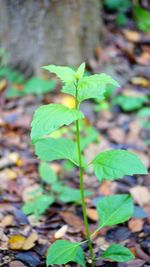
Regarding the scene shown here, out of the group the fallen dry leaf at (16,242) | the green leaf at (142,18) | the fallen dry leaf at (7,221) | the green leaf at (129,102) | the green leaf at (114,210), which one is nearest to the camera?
the green leaf at (114,210)

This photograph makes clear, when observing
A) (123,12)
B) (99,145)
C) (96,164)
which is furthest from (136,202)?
(123,12)

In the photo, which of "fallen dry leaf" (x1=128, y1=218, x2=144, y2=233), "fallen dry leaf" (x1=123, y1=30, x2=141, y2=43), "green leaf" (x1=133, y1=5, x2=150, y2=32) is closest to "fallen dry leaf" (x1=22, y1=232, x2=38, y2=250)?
"fallen dry leaf" (x1=128, y1=218, x2=144, y2=233)

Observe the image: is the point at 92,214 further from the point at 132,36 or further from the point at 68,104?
the point at 132,36

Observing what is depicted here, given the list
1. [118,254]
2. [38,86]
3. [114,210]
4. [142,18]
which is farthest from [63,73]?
[142,18]

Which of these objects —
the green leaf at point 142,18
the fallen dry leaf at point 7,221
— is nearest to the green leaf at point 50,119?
the fallen dry leaf at point 7,221

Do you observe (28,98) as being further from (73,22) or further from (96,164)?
(96,164)

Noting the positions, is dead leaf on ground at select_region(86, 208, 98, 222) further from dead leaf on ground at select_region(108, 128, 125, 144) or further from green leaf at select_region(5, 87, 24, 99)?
green leaf at select_region(5, 87, 24, 99)

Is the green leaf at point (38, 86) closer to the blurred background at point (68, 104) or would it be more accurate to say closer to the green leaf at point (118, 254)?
the blurred background at point (68, 104)
